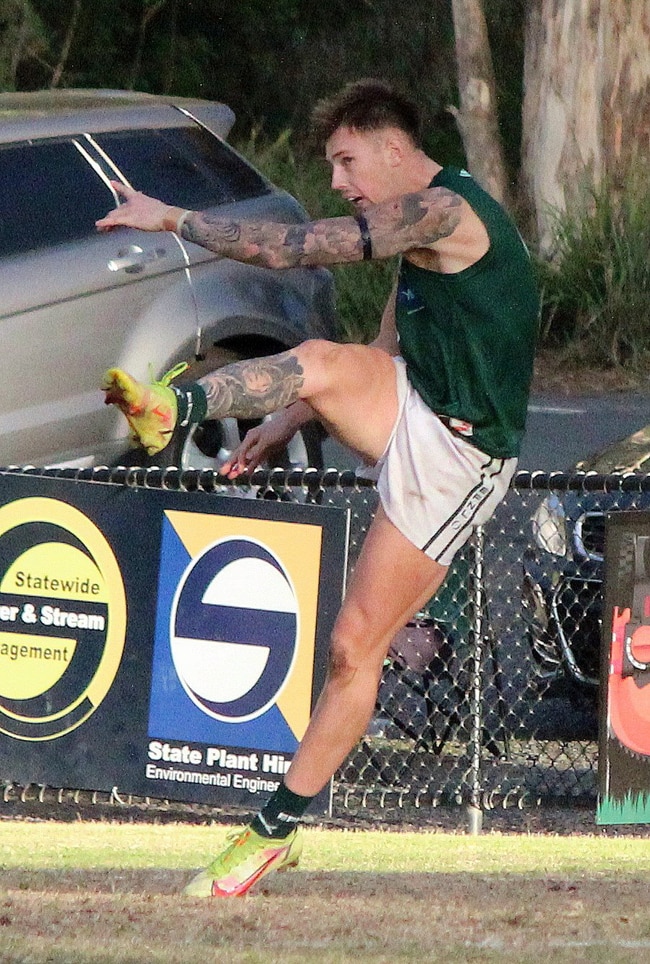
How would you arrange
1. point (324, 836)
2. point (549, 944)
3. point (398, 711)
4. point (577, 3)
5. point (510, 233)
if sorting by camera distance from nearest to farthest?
point (549, 944) < point (510, 233) < point (324, 836) < point (398, 711) < point (577, 3)

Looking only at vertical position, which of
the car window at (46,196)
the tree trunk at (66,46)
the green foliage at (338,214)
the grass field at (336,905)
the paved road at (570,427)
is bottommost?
the paved road at (570,427)

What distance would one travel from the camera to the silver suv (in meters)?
7.73

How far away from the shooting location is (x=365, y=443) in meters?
5.05

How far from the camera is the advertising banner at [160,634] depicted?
6441 millimetres

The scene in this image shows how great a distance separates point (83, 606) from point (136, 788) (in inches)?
26.0

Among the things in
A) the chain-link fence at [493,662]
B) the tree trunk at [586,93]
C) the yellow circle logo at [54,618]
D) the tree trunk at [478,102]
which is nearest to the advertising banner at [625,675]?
the chain-link fence at [493,662]

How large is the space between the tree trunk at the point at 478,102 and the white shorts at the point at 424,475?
1370 centimetres

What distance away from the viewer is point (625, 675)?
6.39 m

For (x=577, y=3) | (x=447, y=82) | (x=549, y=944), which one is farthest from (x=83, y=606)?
(x=447, y=82)

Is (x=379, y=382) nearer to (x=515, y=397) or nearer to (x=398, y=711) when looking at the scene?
(x=515, y=397)

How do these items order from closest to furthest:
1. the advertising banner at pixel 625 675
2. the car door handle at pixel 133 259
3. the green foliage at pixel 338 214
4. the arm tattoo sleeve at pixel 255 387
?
1. the arm tattoo sleeve at pixel 255 387
2. the advertising banner at pixel 625 675
3. the car door handle at pixel 133 259
4. the green foliage at pixel 338 214

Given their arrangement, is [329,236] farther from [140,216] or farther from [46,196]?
[46,196]

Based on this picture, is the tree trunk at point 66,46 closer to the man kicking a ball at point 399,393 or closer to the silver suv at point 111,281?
the silver suv at point 111,281

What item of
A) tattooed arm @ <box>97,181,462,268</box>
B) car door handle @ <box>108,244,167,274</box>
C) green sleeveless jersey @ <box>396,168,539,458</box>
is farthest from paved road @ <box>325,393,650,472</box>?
tattooed arm @ <box>97,181,462,268</box>
